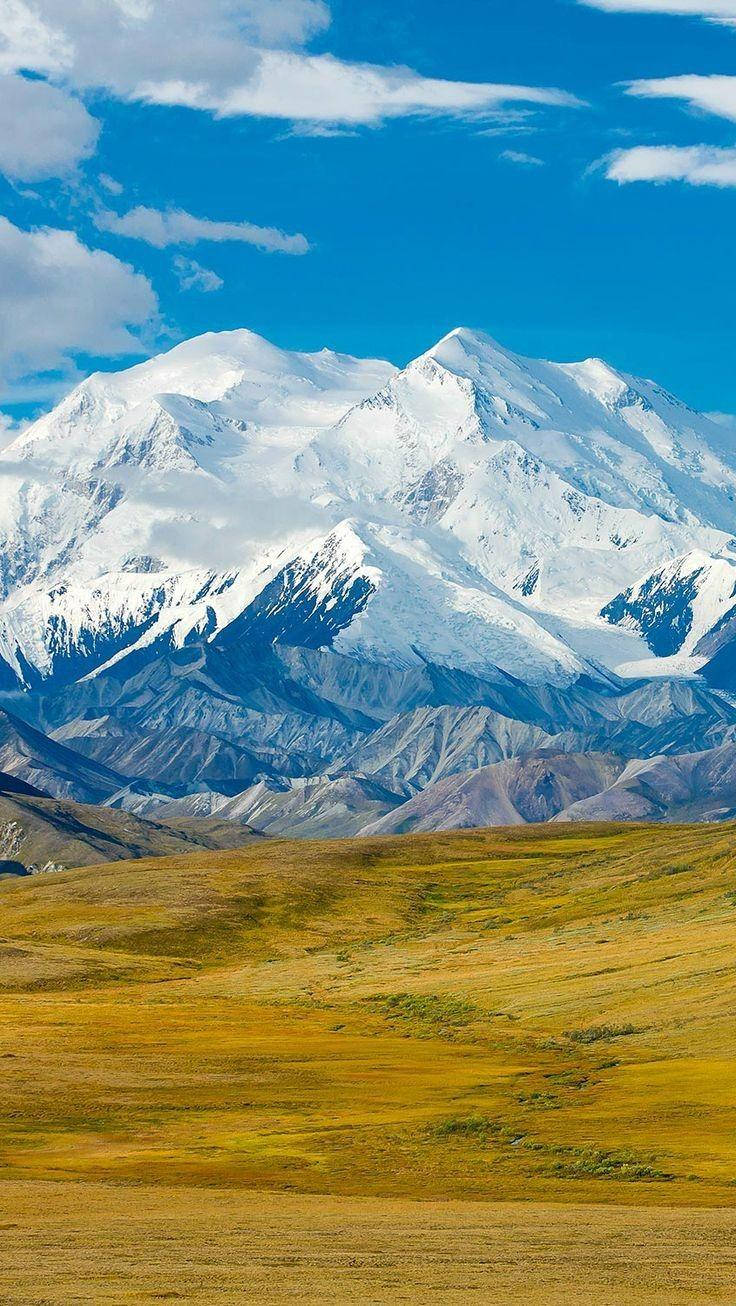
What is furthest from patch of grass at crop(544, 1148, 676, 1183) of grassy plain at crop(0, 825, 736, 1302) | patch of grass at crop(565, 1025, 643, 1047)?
patch of grass at crop(565, 1025, 643, 1047)

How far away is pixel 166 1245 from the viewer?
196ft

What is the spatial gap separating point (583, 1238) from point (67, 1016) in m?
90.0

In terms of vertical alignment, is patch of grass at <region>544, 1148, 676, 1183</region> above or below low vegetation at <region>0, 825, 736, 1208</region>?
below

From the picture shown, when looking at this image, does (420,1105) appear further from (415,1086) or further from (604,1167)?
(604,1167)

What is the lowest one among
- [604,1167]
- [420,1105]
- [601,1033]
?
[604,1167]

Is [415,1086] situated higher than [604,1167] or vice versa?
[415,1086]

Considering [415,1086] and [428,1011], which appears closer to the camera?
[415,1086]

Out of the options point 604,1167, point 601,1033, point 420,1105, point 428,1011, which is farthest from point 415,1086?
point 428,1011

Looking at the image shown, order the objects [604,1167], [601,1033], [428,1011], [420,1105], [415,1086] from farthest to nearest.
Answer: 1. [428,1011]
2. [601,1033]
3. [415,1086]
4. [420,1105]
5. [604,1167]

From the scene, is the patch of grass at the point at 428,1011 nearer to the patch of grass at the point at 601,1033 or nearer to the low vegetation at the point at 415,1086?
the low vegetation at the point at 415,1086

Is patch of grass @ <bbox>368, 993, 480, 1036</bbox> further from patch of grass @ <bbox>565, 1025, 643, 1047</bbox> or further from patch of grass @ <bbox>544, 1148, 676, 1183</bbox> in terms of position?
patch of grass @ <bbox>544, 1148, 676, 1183</bbox>

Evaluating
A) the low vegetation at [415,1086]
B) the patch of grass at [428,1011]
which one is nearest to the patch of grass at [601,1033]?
the low vegetation at [415,1086]

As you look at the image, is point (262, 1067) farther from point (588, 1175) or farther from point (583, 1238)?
point (583, 1238)

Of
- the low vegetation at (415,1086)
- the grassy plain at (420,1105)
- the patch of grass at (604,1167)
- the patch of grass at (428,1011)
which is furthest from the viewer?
the patch of grass at (428,1011)
